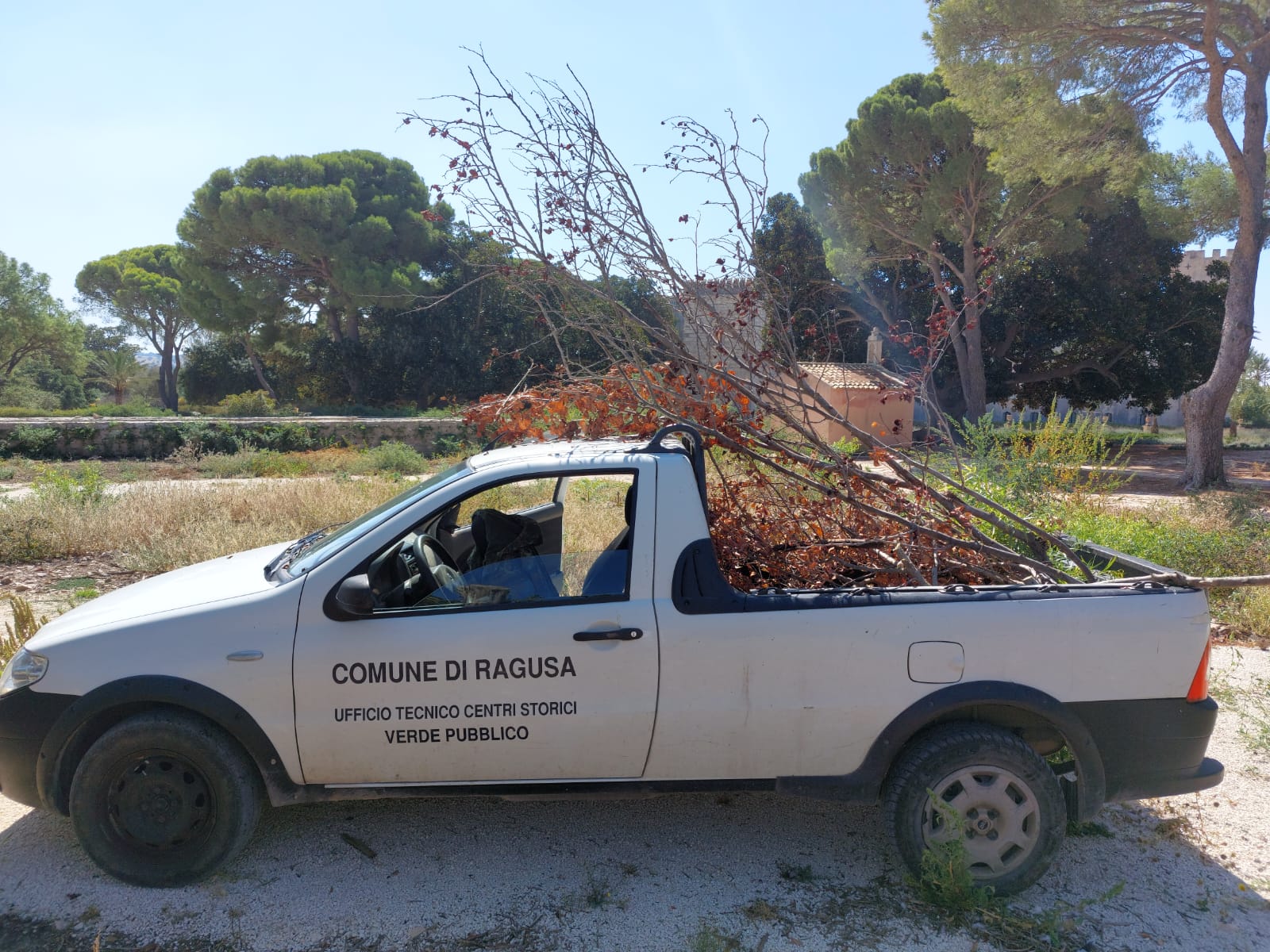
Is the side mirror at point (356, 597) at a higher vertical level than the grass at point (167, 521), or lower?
higher

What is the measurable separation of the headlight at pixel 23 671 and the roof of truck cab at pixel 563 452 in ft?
5.71

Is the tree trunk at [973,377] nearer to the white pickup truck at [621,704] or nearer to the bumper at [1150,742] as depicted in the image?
the bumper at [1150,742]

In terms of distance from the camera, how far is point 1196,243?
24547mm

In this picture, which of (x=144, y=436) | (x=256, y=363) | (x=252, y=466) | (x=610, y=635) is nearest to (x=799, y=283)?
(x=252, y=466)

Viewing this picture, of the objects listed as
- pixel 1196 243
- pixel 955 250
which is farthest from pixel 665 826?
pixel 955 250

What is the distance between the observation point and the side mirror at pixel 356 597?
3076 mm

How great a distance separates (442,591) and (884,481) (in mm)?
2296

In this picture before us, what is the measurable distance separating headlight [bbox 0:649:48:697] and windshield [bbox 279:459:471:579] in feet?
2.77

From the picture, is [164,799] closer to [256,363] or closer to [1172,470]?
[1172,470]

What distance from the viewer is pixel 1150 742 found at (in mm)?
3188

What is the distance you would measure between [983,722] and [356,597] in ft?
7.79

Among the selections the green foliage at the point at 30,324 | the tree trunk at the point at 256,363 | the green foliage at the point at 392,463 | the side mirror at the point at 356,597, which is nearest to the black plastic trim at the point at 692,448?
the side mirror at the point at 356,597

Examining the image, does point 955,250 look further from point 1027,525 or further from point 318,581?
point 318,581

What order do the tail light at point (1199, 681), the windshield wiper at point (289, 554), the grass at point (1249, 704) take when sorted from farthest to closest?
1. the grass at point (1249, 704)
2. the windshield wiper at point (289, 554)
3. the tail light at point (1199, 681)
